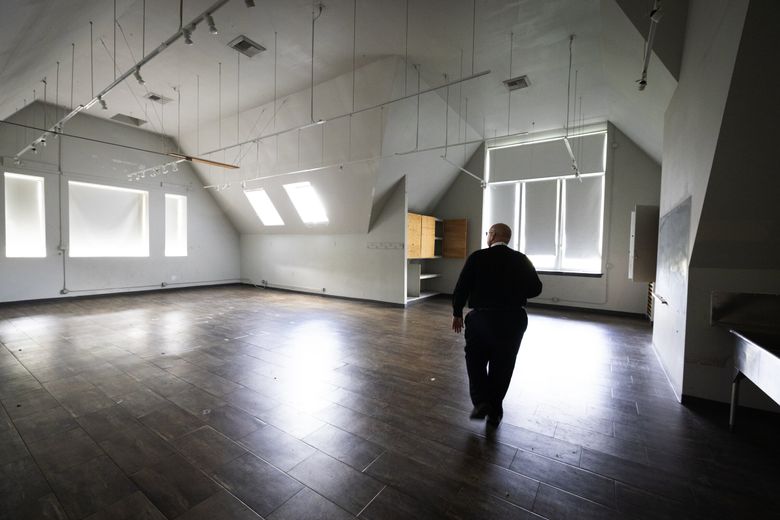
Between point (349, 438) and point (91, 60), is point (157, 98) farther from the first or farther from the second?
point (349, 438)

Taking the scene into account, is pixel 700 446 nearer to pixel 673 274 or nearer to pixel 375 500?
pixel 673 274

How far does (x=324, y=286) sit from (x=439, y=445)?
7487 mm

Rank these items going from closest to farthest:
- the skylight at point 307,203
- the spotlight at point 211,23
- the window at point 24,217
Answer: the spotlight at point 211,23
the window at point 24,217
the skylight at point 307,203

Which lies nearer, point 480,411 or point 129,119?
point 480,411

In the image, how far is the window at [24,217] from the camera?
7.22 m

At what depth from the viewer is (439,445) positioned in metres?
2.35

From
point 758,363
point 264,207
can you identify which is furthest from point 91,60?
point 758,363

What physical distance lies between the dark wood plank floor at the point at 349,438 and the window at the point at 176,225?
18.7 ft

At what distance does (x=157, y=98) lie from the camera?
23.3ft

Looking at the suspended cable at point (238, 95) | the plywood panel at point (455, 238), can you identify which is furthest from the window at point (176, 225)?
the plywood panel at point (455, 238)

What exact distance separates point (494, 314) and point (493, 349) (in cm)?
27

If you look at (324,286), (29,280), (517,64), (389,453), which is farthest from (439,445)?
(29,280)

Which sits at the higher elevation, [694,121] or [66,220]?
[694,121]

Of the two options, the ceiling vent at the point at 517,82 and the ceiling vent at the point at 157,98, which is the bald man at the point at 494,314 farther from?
the ceiling vent at the point at 157,98
